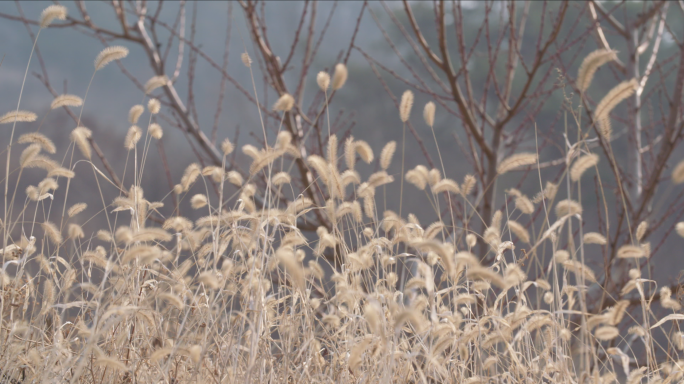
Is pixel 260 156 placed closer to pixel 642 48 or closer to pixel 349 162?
pixel 349 162

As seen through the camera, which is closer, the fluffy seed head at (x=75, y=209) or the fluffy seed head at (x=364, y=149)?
the fluffy seed head at (x=364, y=149)

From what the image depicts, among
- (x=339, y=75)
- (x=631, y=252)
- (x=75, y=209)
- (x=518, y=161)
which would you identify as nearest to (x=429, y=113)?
(x=518, y=161)

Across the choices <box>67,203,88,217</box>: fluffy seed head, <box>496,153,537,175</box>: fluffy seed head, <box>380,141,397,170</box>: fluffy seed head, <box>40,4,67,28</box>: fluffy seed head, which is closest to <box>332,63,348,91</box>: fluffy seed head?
<box>380,141,397,170</box>: fluffy seed head

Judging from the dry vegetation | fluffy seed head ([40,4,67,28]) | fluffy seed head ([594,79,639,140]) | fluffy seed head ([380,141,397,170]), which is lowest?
the dry vegetation

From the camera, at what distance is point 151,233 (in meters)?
1.14

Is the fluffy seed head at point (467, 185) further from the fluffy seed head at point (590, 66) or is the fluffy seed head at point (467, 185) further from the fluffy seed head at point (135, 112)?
the fluffy seed head at point (135, 112)

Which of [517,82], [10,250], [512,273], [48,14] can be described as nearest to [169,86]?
[48,14]

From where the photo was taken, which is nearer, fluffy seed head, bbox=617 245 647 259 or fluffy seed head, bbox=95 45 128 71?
fluffy seed head, bbox=617 245 647 259

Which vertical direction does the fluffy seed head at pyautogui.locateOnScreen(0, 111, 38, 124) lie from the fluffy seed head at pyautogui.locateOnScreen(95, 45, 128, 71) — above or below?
below

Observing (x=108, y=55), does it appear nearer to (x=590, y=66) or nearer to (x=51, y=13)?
(x=51, y=13)

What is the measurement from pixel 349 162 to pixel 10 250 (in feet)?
3.43

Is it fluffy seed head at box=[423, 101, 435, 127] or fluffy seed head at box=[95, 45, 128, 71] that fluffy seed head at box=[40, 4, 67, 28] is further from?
fluffy seed head at box=[423, 101, 435, 127]

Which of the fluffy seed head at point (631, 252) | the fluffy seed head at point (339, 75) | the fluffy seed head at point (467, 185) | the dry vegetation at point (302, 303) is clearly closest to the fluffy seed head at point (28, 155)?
the dry vegetation at point (302, 303)

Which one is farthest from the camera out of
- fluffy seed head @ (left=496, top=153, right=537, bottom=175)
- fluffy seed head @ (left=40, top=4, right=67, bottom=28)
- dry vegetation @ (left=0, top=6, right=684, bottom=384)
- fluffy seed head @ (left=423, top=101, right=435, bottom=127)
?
fluffy seed head @ (left=40, top=4, right=67, bottom=28)
